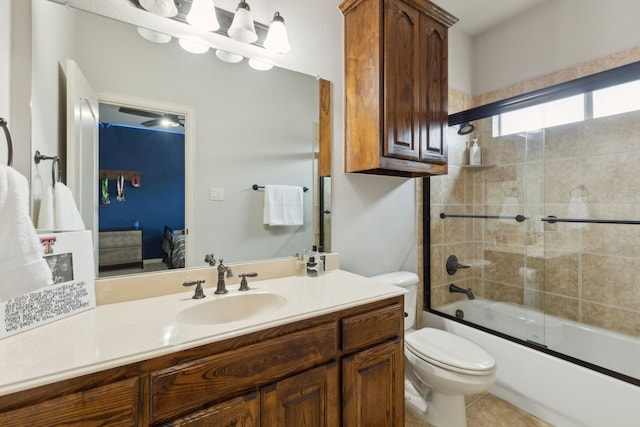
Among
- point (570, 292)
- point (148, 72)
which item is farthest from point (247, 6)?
point (570, 292)

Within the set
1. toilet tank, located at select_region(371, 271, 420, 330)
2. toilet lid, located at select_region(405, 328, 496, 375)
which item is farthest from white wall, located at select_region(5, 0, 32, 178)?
toilet lid, located at select_region(405, 328, 496, 375)

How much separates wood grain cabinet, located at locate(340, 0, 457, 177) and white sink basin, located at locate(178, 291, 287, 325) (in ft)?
2.77

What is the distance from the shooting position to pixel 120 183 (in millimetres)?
1129

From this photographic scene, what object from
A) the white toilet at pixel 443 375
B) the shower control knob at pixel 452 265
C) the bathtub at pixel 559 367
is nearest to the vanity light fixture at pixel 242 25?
the white toilet at pixel 443 375

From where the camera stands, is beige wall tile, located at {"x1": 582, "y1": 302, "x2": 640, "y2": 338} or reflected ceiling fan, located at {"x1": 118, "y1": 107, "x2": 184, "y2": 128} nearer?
reflected ceiling fan, located at {"x1": 118, "y1": 107, "x2": 184, "y2": 128}

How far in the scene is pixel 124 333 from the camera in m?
0.81

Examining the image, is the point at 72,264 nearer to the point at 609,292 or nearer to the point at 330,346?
the point at 330,346

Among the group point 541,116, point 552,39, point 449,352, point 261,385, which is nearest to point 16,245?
point 261,385

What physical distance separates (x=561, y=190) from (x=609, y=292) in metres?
0.72

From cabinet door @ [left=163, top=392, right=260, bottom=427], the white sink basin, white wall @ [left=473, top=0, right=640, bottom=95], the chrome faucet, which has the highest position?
white wall @ [left=473, top=0, right=640, bottom=95]

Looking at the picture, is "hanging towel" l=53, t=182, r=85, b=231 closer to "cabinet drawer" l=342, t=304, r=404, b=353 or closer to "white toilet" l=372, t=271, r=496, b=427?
"cabinet drawer" l=342, t=304, r=404, b=353

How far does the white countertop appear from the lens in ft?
2.10

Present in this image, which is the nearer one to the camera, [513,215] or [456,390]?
[456,390]

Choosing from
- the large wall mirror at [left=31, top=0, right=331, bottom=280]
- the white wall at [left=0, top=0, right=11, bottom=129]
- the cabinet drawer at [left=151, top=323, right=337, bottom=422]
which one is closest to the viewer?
the cabinet drawer at [left=151, top=323, right=337, bottom=422]
